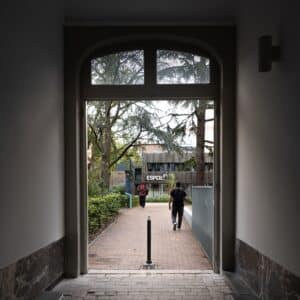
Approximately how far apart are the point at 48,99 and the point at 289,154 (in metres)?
2.65

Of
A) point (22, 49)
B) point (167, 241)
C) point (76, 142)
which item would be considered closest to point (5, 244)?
point (22, 49)

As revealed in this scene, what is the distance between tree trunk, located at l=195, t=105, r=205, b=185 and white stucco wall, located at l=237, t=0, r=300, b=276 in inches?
182

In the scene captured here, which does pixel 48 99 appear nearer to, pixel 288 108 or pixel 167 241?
pixel 288 108

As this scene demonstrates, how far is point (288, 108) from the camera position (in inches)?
118

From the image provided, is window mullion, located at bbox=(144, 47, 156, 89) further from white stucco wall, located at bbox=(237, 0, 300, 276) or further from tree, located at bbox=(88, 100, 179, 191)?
tree, located at bbox=(88, 100, 179, 191)

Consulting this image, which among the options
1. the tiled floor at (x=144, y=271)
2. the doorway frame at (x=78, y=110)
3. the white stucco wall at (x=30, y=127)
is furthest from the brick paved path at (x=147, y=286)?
the white stucco wall at (x=30, y=127)

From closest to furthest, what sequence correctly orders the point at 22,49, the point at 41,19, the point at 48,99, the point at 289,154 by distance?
1. the point at 289,154
2. the point at 22,49
3. the point at 41,19
4. the point at 48,99

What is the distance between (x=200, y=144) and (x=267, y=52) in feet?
26.8

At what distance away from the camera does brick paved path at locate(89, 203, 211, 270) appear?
6.41 m

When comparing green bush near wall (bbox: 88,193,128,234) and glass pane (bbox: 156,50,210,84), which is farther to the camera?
green bush near wall (bbox: 88,193,128,234)

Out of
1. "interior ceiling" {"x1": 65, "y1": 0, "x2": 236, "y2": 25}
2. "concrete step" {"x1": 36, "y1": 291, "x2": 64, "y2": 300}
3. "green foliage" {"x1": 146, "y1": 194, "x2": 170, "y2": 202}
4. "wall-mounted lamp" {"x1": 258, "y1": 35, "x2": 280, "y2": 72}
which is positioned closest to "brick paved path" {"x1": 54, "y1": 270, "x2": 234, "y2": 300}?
"concrete step" {"x1": 36, "y1": 291, "x2": 64, "y2": 300}

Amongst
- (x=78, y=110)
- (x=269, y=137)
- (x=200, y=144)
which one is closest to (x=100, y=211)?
(x=200, y=144)

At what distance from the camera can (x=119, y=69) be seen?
5145 millimetres

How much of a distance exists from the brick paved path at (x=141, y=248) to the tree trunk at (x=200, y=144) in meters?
1.91
